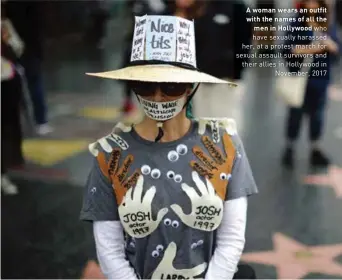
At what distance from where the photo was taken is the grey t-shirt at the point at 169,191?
1234mm

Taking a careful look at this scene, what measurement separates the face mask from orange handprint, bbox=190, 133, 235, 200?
0.09m

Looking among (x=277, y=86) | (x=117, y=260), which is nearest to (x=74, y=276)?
(x=117, y=260)

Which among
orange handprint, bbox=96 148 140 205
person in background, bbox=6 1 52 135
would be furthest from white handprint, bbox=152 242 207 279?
person in background, bbox=6 1 52 135

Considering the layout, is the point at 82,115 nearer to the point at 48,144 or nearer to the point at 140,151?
the point at 48,144

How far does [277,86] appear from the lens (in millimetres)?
2119

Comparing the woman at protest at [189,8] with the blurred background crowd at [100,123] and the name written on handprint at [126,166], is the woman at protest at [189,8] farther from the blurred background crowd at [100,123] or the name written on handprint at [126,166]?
the name written on handprint at [126,166]

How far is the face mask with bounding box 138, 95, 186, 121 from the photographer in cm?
122

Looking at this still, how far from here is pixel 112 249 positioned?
1.29 meters

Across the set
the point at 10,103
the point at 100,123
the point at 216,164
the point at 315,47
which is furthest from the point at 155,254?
the point at 100,123

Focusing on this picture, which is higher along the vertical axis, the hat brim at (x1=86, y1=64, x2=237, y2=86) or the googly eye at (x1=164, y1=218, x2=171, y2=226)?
the hat brim at (x1=86, y1=64, x2=237, y2=86)

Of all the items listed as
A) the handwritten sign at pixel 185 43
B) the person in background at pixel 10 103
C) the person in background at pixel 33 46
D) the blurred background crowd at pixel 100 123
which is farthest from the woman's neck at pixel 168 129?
the person in background at pixel 33 46

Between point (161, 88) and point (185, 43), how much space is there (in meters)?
0.11

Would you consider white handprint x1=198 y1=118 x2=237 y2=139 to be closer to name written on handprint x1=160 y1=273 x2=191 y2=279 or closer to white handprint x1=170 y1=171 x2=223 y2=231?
white handprint x1=170 y1=171 x2=223 y2=231

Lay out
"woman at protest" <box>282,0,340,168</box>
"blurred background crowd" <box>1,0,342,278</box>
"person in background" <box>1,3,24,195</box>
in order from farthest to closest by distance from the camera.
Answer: "person in background" <box>1,3,24,195</box> → "blurred background crowd" <box>1,0,342,278</box> → "woman at protest" <box>282,0,340,168</box>
